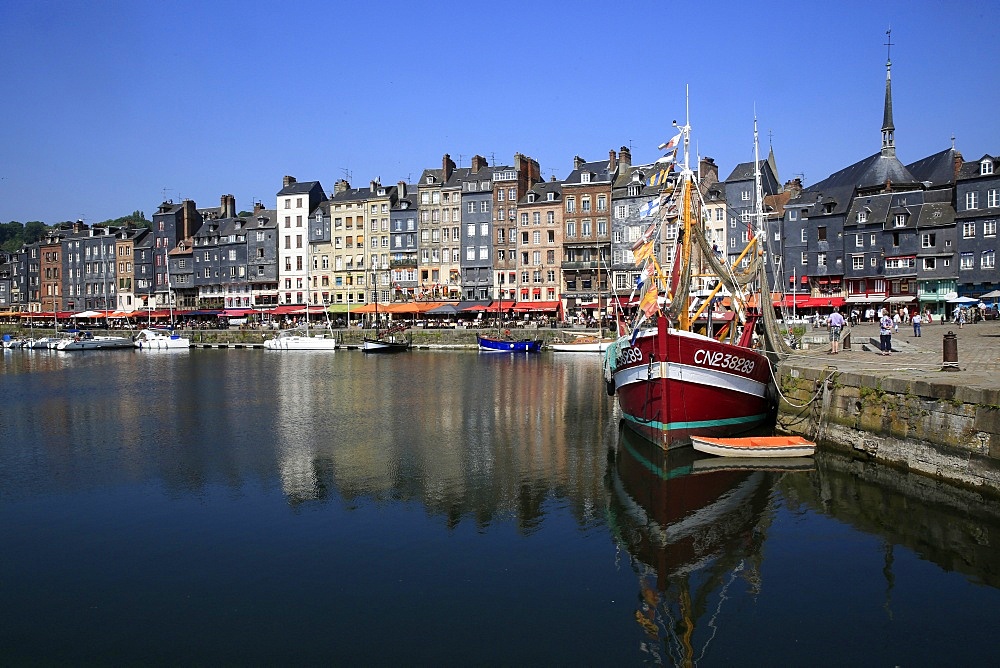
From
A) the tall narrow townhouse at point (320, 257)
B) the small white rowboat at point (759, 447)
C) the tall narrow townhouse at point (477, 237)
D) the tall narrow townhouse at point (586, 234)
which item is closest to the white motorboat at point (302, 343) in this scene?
the tall narrow townhouse at point (320, 257)

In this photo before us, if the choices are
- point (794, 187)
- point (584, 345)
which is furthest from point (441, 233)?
point (794, 187)

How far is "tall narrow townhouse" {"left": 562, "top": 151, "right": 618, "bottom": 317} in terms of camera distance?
273 ft

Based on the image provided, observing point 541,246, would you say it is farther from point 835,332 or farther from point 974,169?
point 835,332

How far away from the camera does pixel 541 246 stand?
283ft

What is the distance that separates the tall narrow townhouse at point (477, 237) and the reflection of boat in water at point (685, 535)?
67.5 m

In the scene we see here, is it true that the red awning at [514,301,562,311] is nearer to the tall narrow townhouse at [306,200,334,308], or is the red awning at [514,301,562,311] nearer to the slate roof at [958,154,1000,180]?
the tall narrow townhouse at [306,200,334,308]

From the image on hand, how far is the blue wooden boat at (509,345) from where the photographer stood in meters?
71.4

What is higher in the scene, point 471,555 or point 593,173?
point 593,173

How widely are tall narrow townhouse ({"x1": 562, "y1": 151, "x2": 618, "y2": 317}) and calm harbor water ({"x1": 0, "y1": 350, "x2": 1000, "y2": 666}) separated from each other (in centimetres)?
5764

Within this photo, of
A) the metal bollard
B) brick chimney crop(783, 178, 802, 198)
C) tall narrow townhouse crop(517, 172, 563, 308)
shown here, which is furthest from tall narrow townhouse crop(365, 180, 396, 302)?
the metal bollard

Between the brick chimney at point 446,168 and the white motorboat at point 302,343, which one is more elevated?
the brick chimney at point 446,168

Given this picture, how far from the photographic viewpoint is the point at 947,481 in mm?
16766

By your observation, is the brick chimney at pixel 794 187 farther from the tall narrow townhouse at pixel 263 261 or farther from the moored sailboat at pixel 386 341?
the tall narrow townhouse at pixel 263 261

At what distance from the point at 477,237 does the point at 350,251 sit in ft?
55.8
